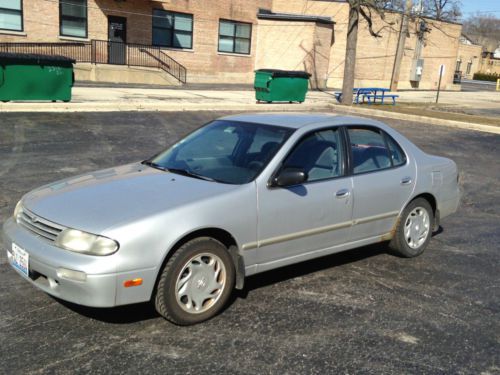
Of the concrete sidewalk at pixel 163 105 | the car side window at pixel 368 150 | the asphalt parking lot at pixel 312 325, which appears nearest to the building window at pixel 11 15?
the concrete sidewalk at pixel 163 105

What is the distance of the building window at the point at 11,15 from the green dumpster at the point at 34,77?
11.6 metres

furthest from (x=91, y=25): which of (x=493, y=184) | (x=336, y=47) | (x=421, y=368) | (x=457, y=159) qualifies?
(x=421, y=368)

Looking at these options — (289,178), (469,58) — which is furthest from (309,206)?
(469,58)

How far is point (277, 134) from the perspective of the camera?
493 cm

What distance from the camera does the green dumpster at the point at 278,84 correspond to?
22.0 m

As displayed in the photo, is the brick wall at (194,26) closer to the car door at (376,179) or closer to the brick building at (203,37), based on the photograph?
the brick building at (203,37)

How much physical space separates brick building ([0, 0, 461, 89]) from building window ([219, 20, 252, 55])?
0.20ft

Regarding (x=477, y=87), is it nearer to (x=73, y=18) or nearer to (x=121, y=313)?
(x=73, y=18)

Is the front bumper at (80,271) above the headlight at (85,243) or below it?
below

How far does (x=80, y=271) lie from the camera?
363 centimetres

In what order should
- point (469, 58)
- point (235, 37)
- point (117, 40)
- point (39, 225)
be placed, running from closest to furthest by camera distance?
1. point (39, 225)
2. point (117, 40)
3. point (235, 37)
4. point (469, 58)

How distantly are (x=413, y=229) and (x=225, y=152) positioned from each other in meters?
2.28

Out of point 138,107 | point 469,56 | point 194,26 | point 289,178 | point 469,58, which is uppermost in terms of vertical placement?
point 469,56

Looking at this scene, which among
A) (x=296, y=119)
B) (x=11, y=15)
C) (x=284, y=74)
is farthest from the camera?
(x=11, y=15)
